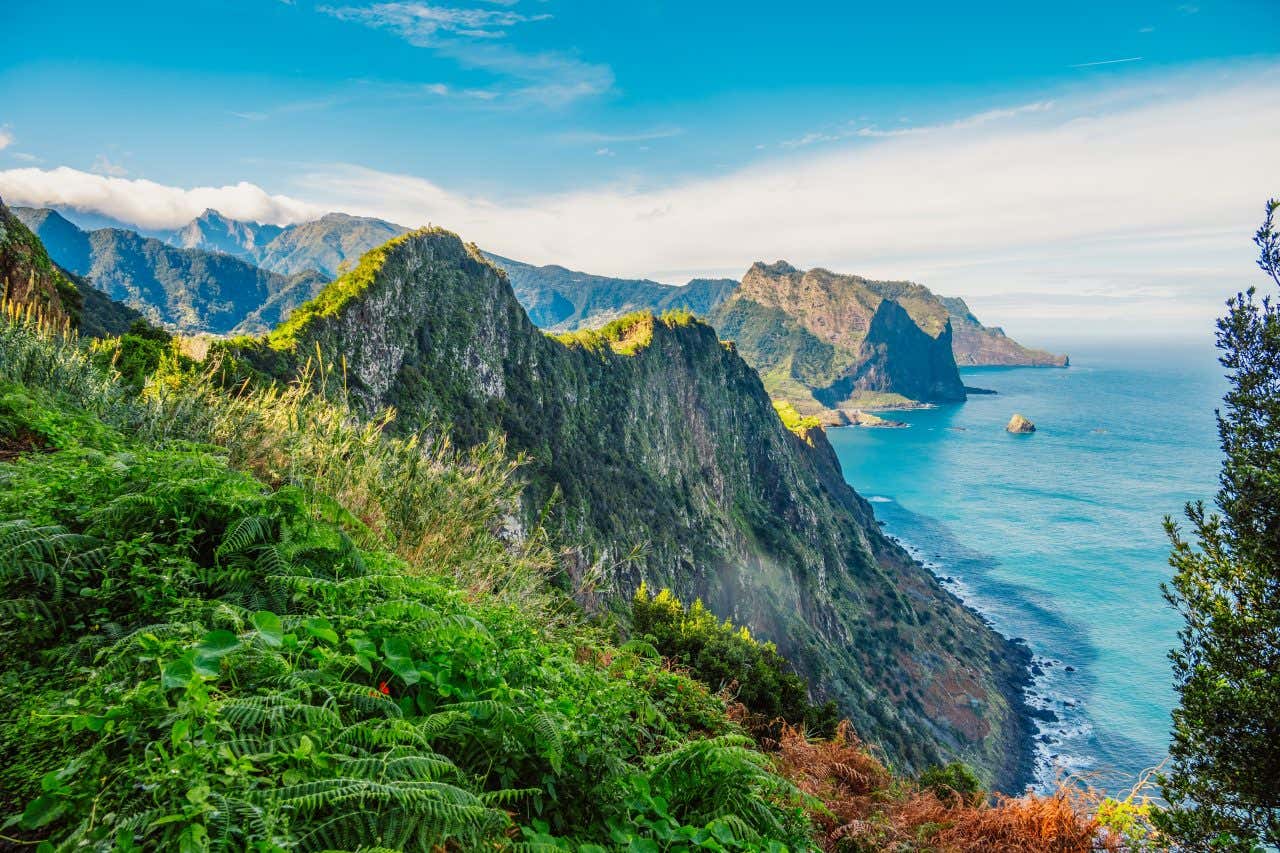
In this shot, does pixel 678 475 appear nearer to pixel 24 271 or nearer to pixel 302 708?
pixel 24 271

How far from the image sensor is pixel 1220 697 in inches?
385

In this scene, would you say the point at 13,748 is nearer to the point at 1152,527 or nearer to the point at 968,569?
the point at 968,569

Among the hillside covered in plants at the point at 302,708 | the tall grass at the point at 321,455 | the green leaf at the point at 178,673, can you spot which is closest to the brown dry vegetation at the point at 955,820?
the hillside covered in plants at the point at 302,708

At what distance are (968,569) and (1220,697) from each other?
4076 inches

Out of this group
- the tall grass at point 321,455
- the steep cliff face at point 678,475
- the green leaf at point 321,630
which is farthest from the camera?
the steep cliff face at point 678,475

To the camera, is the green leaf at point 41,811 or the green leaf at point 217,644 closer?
the green leaf at point 41,811

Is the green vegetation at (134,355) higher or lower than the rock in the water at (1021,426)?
higher

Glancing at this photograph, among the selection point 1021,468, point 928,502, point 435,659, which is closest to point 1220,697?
point 435,659

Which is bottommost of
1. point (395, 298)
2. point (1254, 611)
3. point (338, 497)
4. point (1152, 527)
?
point (1152, 527)

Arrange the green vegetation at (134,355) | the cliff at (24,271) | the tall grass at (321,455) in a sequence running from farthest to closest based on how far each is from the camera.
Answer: the cliff at (24,271) → the green vegetation at (134,355) → the tall grass at (321,455)

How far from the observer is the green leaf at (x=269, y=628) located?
304 centimetres

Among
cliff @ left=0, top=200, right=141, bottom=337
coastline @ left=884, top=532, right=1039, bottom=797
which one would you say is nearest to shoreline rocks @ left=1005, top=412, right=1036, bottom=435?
coastline @ left=884, top=532, right=1039, bottom=797

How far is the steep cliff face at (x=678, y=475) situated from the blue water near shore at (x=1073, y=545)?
6.77m

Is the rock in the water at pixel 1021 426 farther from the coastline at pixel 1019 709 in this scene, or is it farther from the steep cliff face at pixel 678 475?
the coastline at pixel 1019 709
